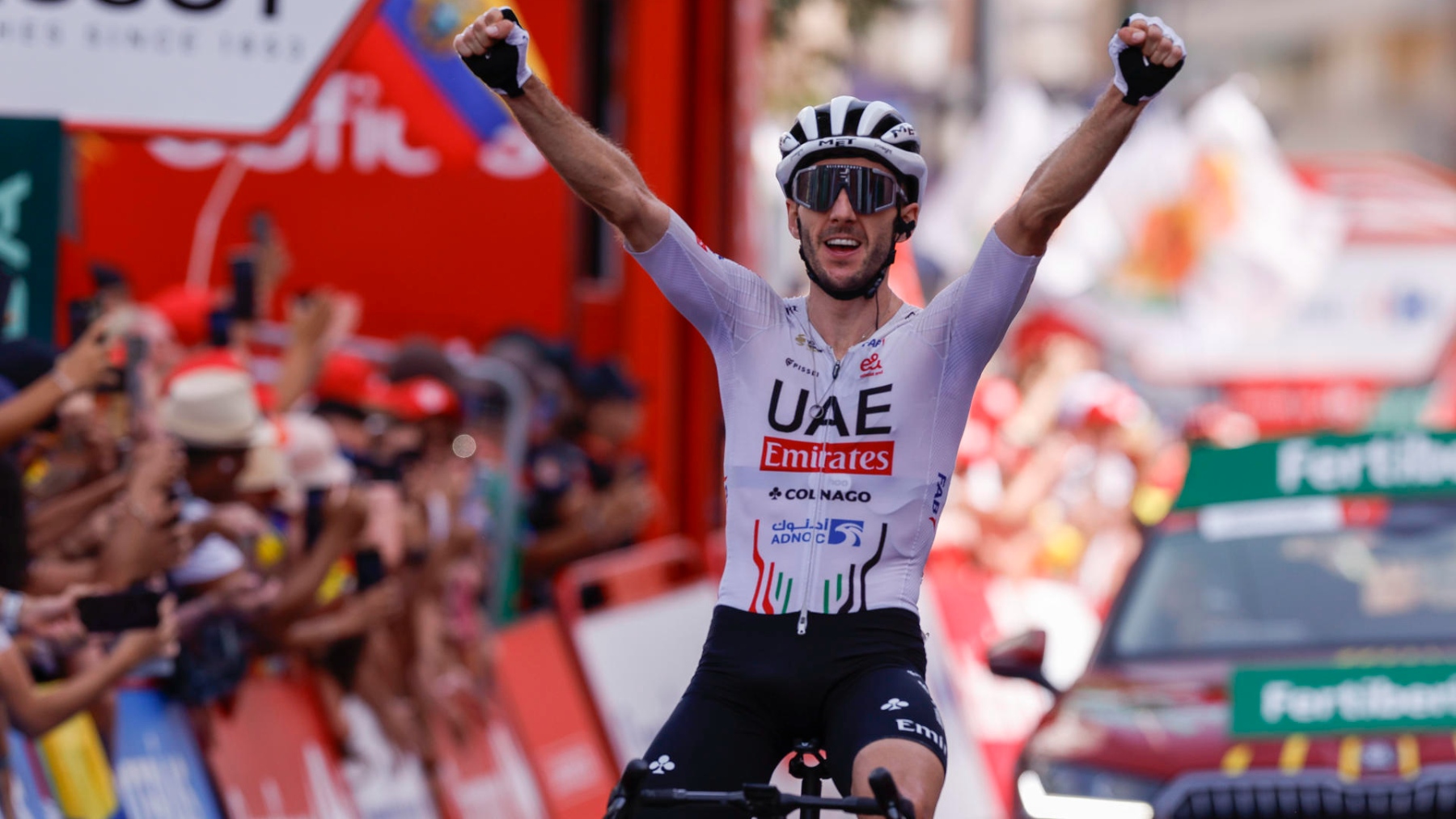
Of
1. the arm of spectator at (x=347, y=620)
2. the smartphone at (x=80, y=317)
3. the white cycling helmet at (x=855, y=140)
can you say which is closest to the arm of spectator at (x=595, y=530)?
the arm of spectator at (x=347, y=620)

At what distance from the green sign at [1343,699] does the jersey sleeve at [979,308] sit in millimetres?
3049

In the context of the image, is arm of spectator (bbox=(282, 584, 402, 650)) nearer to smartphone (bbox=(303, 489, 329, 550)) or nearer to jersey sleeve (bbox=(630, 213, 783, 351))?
smartphone (bbox=(303, 489, 329, 550))

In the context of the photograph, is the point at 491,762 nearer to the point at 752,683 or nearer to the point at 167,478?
the point at 167,478

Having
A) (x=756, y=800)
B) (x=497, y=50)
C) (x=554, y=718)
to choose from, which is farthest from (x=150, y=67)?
(x=554, y=718)

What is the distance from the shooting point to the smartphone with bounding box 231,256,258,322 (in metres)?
8.24

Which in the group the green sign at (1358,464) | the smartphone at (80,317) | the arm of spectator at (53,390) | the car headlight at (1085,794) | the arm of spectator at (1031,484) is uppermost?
the smartphone at (80,317)

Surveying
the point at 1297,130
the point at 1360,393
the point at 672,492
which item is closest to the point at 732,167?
the point at 672,492

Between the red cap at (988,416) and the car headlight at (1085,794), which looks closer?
the car headlight at (1085,794)

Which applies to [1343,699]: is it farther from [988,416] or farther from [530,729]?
[988,416]

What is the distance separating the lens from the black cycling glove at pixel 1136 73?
16.8ft

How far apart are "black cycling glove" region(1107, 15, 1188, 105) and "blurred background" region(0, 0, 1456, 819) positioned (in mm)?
2342

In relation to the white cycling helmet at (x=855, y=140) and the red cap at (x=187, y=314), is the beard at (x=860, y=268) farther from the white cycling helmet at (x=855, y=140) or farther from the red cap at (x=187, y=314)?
the red cap at (x=187, y=314)

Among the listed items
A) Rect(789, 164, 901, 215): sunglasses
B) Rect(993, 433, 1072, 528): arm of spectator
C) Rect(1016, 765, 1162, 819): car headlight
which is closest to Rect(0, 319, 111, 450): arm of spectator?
Rect(789, 164, 901, 215): sunglasses

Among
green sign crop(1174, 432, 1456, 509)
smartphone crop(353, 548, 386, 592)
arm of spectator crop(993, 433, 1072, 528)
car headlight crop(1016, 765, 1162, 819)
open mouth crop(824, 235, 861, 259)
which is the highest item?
open mouth crop(824, 235, 861, 259)
